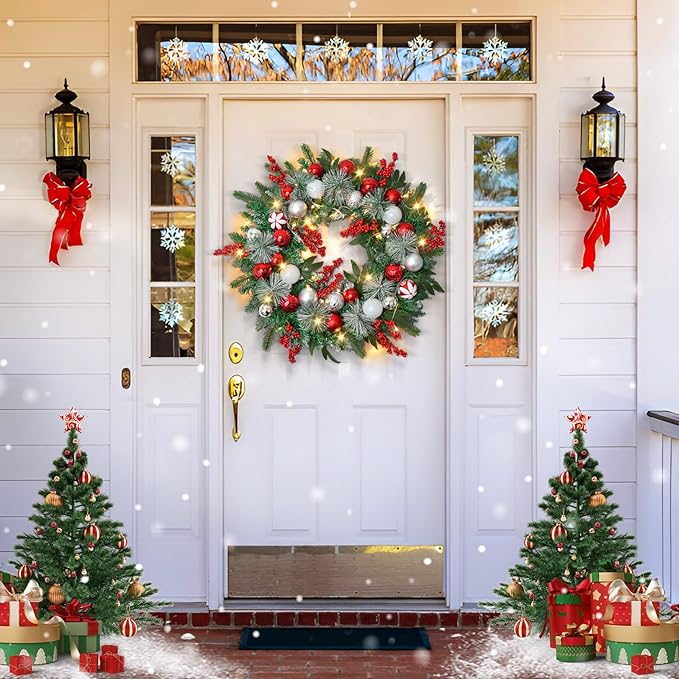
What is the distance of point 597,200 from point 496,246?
48 centimetres

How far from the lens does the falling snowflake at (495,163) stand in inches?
183

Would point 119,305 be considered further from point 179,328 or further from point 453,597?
point 453,597

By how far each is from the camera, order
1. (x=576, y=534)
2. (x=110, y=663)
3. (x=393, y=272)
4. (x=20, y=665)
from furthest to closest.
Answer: (x=393, y=272), (x=576, y=534), (x=110, y=663), (x=20, y=665)

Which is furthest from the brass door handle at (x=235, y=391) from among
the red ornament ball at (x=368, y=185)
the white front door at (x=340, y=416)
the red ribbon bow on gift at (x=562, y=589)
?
the red ribbon bow on gift at (x=562, y=589)

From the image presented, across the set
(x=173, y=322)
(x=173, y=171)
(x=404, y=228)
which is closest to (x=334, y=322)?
(x=404, y=228)

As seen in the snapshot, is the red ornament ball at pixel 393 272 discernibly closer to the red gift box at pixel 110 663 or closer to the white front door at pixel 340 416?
A: the white front door at pixel 340 416

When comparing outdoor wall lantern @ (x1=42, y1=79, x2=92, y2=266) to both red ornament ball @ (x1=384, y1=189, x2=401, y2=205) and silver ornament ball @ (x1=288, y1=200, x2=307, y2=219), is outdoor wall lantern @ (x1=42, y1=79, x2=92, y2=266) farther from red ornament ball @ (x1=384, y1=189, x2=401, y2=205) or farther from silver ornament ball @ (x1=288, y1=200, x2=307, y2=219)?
red ornament ball @ (x1=384, y1=189, x2=401, y2=205)

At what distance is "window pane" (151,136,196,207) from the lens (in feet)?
15.3

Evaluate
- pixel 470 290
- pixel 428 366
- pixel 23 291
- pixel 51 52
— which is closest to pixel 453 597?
pixel 428 366

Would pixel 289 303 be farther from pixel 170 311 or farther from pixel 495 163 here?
pixel 495 163

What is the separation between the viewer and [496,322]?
466 cm

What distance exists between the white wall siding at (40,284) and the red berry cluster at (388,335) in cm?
117

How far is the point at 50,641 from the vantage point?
3.66 metres

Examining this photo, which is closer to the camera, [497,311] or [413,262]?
[413,262]
